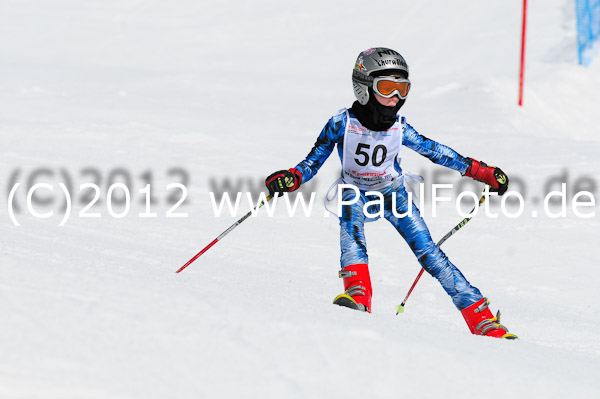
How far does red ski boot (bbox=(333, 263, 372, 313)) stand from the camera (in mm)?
4227

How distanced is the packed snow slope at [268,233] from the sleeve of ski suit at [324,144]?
31.0 inches

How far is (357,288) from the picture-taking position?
4395mm

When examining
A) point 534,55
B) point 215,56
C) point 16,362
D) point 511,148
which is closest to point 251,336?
point 16,362

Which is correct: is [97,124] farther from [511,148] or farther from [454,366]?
[454,366]

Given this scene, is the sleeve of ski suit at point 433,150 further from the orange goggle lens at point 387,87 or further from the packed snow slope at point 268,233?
the packed snow slope at point 268,233

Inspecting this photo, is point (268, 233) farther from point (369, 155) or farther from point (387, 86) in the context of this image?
point (387, 86)

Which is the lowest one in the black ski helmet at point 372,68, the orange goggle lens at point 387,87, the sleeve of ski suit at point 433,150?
the sleeve of ski suit at point 433,150

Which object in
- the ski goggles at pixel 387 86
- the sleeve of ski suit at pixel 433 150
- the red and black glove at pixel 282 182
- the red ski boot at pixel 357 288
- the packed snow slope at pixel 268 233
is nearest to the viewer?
the packed snow slope at pixel 268 233

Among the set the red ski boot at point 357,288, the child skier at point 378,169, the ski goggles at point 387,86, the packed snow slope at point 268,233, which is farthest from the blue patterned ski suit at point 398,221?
the packed snow slope at point 268,233

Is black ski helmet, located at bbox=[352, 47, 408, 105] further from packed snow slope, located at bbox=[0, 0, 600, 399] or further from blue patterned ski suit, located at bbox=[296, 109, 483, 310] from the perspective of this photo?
packed snow slope, located at bbox=[0, 0, 600, 399]

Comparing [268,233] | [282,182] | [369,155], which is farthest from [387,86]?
[268,233]

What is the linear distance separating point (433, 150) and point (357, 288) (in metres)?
0.97

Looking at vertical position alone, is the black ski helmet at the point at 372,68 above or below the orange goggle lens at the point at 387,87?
above

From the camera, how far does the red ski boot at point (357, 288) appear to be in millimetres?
4227
